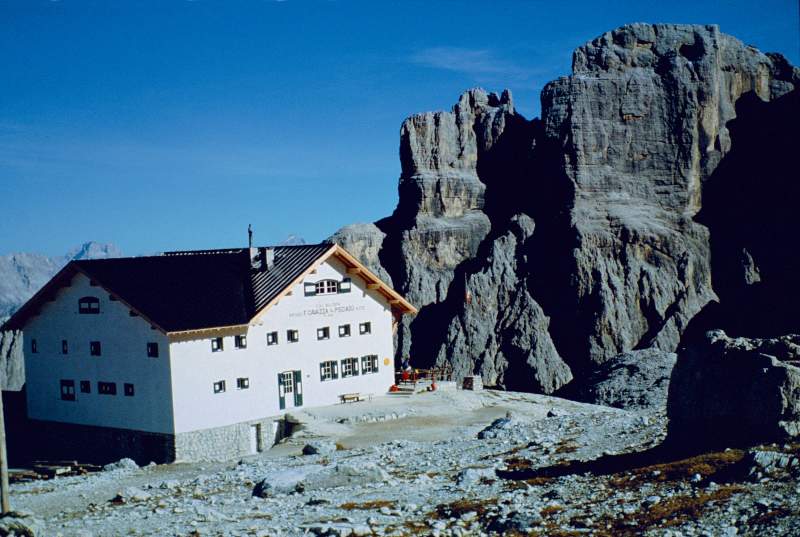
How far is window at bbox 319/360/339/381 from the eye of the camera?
1984 inches

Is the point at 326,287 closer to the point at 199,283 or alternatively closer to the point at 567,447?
the point at 199,283

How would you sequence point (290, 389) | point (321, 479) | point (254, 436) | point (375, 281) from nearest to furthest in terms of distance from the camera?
1. point (321, 479)
2. point (254, 436)
3. point (290, 389)
4. point (375, 281)

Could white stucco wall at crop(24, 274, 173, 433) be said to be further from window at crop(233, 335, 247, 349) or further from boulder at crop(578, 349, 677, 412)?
boulder at crop(578, 349, 677, 412)

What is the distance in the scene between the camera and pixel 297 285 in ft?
162

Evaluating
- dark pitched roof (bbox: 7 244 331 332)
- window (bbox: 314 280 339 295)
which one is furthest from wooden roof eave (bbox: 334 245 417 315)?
window (bbox: 314 280 339 295)

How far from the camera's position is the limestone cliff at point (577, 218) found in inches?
5281

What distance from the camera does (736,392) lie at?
76.1 feet

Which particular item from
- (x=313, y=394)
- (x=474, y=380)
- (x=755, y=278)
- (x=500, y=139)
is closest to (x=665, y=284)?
(x=755, y=278)

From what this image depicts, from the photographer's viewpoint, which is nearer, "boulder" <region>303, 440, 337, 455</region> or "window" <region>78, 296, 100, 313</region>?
"boulder" <region>303, 440, 337, 455</region>

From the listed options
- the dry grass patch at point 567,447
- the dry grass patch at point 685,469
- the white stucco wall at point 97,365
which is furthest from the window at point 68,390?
the dry grass patch at point 685,469

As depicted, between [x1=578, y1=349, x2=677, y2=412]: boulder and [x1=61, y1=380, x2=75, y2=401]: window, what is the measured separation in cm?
4088

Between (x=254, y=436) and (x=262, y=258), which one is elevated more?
(x=262, y=258)

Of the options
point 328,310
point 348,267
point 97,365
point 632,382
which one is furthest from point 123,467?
point 632,382

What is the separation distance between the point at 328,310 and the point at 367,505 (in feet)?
92.0
